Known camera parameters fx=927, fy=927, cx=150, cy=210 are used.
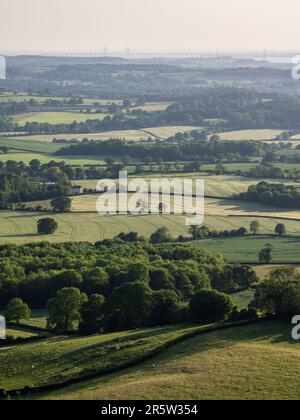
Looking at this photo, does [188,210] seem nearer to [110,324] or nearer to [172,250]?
[172,250]

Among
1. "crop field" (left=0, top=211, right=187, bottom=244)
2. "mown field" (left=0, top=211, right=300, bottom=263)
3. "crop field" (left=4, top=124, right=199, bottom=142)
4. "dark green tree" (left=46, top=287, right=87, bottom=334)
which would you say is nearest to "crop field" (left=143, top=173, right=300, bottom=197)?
"mown field" (left=0, top=211, right=300, bottom=263)

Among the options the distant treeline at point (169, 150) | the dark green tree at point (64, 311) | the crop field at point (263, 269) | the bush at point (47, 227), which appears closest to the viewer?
the dark green tree at point (64, 311)

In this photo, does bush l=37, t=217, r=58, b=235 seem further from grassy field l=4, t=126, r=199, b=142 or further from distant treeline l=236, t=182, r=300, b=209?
grassy field l=4, t=126, r=199, b=142

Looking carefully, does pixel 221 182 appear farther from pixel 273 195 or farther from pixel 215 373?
pixel 215 373

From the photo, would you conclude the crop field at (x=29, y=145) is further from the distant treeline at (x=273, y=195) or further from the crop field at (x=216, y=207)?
the distant treeline at (x=273, y=195)

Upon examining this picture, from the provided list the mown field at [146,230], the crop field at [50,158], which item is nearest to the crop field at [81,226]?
the mown field at [146,230]

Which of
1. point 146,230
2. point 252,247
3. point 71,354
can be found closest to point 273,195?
point 146,230
